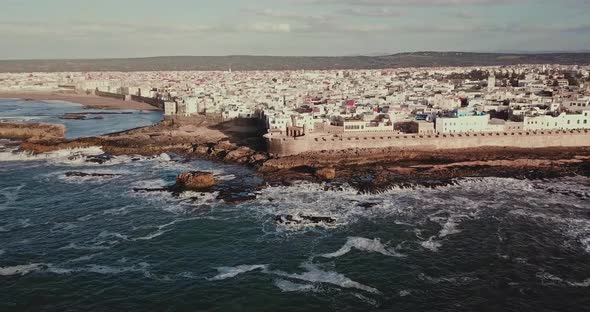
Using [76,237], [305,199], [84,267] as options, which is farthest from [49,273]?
[305,199]

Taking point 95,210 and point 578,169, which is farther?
point 578,169

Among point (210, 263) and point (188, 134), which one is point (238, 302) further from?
point (188, 134)

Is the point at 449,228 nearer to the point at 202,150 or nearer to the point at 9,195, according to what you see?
the point at 202,150

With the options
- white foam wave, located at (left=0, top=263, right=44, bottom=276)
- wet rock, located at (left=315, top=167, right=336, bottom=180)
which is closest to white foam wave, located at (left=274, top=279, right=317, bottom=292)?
white foam wave, located at (left=0, top=263, right=44, bottom=276)

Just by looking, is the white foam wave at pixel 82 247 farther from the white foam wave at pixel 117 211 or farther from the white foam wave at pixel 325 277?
the white foam wave at pixel 325 277

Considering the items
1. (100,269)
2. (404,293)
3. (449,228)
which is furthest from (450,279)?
(100,269)

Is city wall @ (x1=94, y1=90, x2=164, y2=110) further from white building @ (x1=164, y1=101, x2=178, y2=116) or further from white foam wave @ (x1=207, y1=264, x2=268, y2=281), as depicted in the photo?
white foam wave @ (x1=207, y1=264, x2=268, y2=281)

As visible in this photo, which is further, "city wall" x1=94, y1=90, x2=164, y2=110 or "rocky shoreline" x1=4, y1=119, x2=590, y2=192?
"city wall" x1=94, y1=90, x2=164, y2=110

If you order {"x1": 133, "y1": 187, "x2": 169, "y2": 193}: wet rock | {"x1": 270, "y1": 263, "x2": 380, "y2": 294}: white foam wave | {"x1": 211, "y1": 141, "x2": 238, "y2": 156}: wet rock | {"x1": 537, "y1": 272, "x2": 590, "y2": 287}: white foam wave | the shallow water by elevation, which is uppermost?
the shallow water
